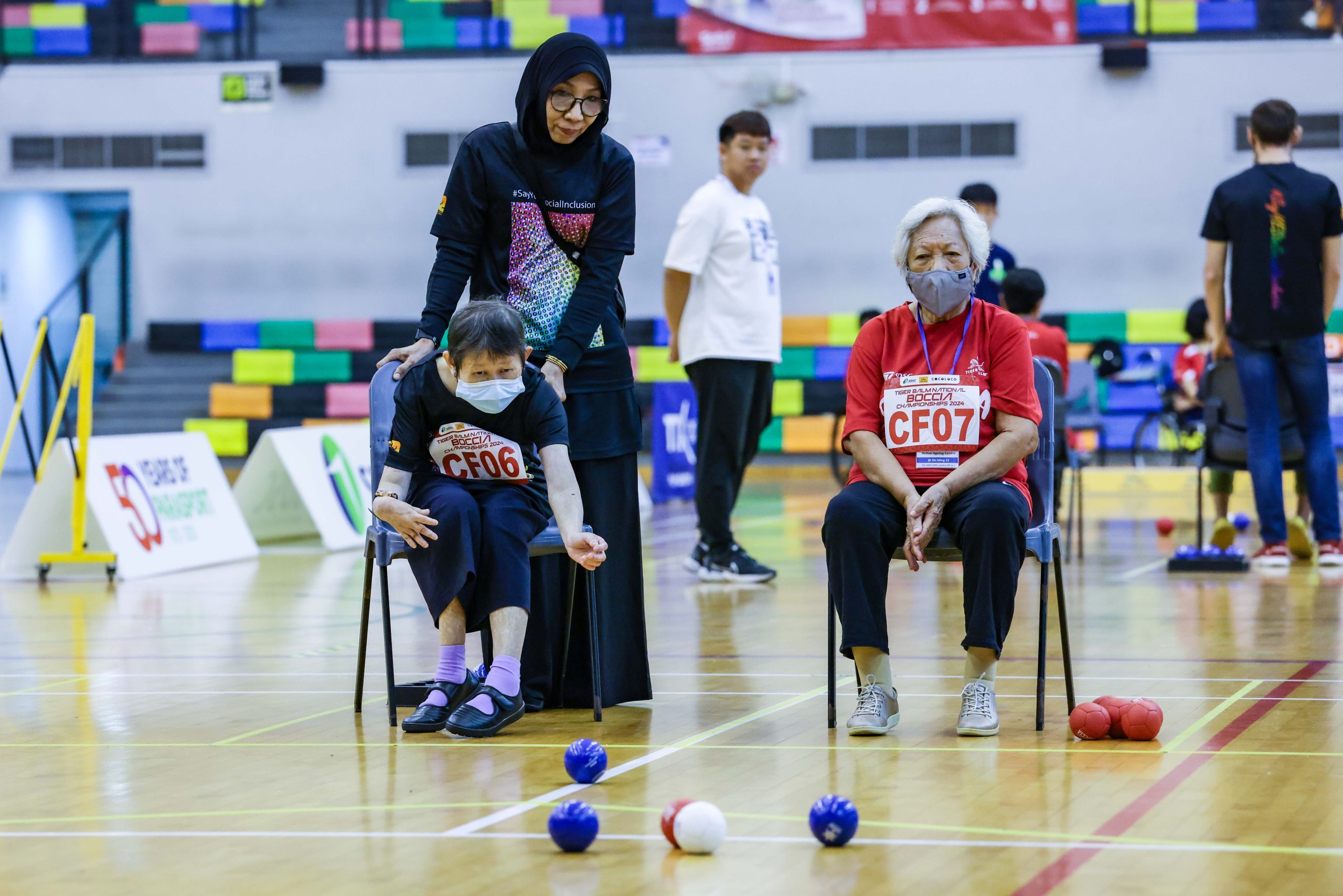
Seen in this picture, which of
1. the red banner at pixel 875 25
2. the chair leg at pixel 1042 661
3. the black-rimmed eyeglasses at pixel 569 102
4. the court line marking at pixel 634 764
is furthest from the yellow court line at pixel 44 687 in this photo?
the red banner at pixel 875 25

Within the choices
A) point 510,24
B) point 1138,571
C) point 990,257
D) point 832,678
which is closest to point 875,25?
point 510,24

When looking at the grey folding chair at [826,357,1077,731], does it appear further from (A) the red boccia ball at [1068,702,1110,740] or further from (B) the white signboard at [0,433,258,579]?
(B) the white signboard at [0,433,258,579]

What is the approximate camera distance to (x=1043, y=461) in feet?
12.3

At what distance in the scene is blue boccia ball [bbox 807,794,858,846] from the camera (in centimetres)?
243

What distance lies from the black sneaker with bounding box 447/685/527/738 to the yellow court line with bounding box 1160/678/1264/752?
1.37 metres

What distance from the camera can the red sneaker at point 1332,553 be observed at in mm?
6406

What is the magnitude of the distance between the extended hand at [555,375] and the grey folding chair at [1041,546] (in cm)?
77

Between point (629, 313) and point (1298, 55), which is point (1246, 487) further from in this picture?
point (629, 313)

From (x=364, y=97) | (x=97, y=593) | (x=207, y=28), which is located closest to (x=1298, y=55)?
(x=364, y=97)

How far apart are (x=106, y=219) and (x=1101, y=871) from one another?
15.1 m

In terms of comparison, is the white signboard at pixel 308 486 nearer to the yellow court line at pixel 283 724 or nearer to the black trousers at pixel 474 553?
the yellow court line at pixel 283 724

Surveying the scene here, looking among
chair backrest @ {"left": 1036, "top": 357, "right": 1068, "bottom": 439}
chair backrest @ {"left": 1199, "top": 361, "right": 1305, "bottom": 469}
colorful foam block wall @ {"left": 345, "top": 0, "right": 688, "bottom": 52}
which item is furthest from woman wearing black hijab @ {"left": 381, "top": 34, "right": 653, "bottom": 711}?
colorful foam block wall @ {"left": 345, "top": 0, "right": 688, "bottom": 52}

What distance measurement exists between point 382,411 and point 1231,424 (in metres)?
4.25

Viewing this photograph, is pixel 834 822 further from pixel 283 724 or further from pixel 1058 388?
pixel 1058 388
